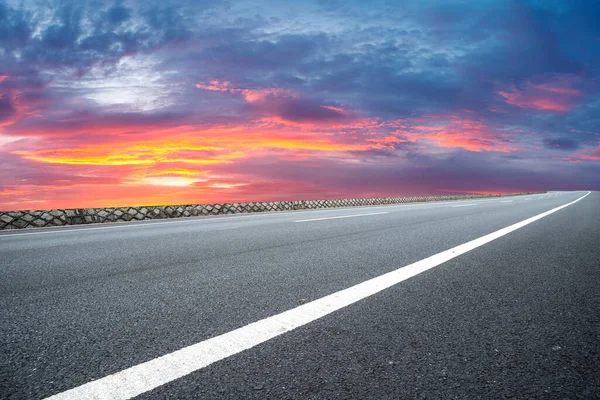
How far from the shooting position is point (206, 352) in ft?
6.40

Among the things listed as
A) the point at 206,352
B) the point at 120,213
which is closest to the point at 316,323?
the point at 206,352

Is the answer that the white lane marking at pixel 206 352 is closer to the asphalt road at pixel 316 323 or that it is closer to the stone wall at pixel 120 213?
the asphalt road at pixel 316 323

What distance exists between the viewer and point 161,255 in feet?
16.1

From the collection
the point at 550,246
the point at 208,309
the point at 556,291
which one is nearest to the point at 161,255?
the point at 208,309

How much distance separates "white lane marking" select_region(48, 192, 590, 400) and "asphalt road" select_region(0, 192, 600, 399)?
0.06 metres

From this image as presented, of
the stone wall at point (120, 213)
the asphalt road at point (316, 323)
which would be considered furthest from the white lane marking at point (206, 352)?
the stone wall at point (120, 213)

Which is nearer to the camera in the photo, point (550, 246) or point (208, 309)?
point (208, 309)

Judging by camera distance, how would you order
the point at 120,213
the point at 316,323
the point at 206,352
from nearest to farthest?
the point at 206,352 → the point at 316,323 → the point at 120,213

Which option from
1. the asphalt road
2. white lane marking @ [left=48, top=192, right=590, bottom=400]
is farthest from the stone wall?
white lane marking @ [left=48, top=192, right=590, bottom=400]

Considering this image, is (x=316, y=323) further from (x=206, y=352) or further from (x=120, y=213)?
(x=120, y=213)

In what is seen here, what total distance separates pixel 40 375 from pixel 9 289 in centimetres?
217

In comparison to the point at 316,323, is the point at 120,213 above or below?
above

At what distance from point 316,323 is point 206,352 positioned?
2.32 ft

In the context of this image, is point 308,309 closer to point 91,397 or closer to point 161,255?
point 91,397
